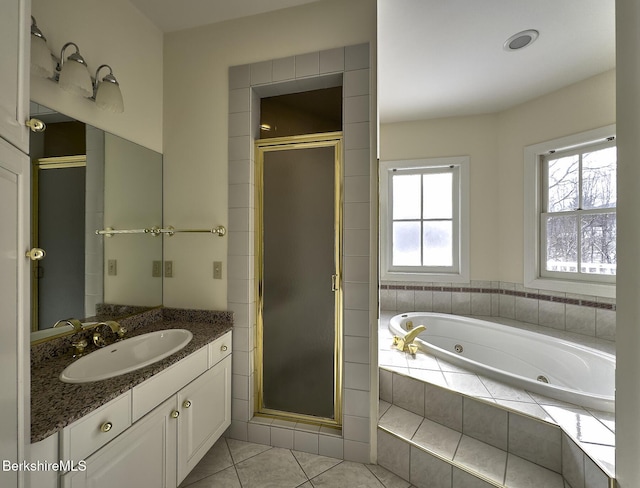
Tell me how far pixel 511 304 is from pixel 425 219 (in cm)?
119

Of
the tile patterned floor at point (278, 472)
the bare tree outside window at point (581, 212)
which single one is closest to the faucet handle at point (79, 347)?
the tile patterned floor at point (278, 472)

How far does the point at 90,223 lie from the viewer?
57.6 inches

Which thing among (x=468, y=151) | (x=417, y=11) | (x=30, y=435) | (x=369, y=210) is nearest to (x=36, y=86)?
(x=30, y=435)

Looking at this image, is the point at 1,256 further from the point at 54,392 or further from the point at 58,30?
the point at 58,30

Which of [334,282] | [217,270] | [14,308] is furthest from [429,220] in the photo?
[14,308]

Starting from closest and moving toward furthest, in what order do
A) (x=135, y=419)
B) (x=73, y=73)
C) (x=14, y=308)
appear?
1. (x=14, y=308)
2. (x=135, y=419)
3. (x=73, y=73)

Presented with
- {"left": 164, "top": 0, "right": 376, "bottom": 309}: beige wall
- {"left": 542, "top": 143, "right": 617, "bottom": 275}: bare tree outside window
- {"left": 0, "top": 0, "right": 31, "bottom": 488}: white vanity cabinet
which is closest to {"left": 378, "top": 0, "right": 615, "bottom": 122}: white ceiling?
{"left": 542, "top": 143, "right": 617, "bottom": 275}: bare tree outside window

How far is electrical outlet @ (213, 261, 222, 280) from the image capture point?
1813mm

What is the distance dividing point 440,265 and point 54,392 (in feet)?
10.1

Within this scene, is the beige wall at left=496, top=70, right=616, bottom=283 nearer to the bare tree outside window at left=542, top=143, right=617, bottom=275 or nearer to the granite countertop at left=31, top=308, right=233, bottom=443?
the bare tree outside window at left=542, top=143, right=617, bottom=275

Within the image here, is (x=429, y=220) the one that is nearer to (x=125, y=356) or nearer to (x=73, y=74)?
(x=125, y=356)

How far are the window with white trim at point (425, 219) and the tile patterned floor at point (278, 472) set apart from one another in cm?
191

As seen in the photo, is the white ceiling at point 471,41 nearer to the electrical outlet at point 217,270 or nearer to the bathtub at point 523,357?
the electrical outlet at point 217,270

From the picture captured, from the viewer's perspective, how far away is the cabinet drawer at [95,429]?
85 centimetres
